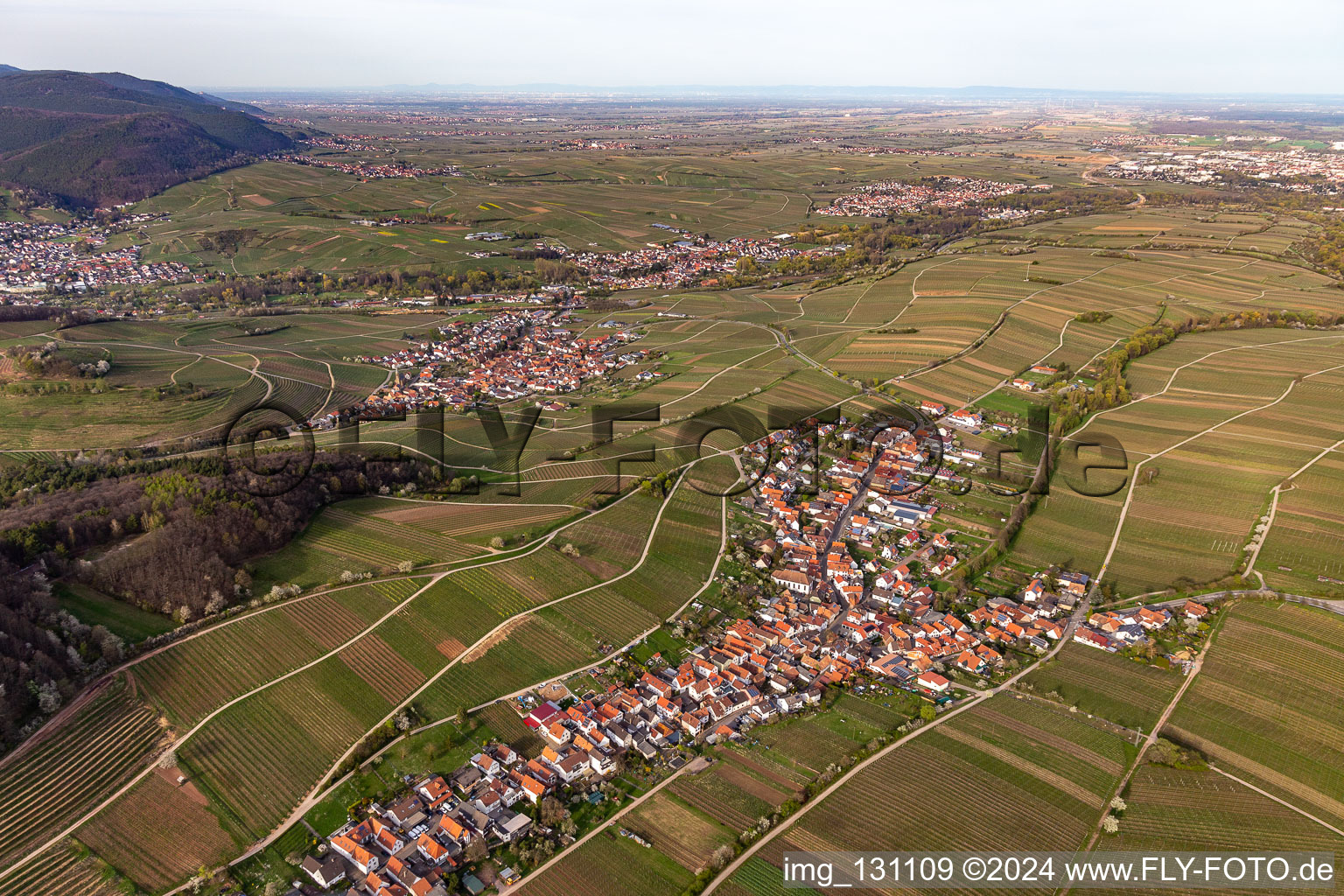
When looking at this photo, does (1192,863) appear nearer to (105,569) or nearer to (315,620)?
(315,620)

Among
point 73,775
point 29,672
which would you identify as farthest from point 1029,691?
point 29,672

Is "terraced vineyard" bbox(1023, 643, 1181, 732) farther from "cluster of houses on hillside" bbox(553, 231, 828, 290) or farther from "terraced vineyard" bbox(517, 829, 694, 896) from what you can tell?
"cluster of houses on hillside" bbox(553, 231, 828, 290)

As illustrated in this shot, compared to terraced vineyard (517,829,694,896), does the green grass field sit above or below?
above

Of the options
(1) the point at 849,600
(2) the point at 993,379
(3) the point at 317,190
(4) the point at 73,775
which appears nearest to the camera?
(4) the point at 73,775

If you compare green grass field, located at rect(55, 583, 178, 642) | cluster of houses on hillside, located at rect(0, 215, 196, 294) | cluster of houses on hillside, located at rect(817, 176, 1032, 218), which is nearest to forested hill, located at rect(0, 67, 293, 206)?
cluster of houses on hillside, located at rect(0, 215, 196, 294)

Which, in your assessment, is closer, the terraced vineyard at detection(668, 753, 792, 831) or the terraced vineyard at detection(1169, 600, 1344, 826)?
the terraced vineyard at detection(668, 753, 792, 831)

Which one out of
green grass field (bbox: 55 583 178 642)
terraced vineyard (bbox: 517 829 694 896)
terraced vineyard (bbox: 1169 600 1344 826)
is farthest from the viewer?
green grass field (bbox: 55 583 178 642)

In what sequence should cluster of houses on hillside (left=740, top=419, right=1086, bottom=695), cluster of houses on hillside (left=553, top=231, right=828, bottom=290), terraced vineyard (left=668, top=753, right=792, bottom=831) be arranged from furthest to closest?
cluster of houses on hillside (left=553, top=231, right=828, bottom=290), cluster of houses on hillside (left=740, top=419, right=1086, bottom=695), terraced vineyard (left=668, top=753, right=792, bottom=831)
